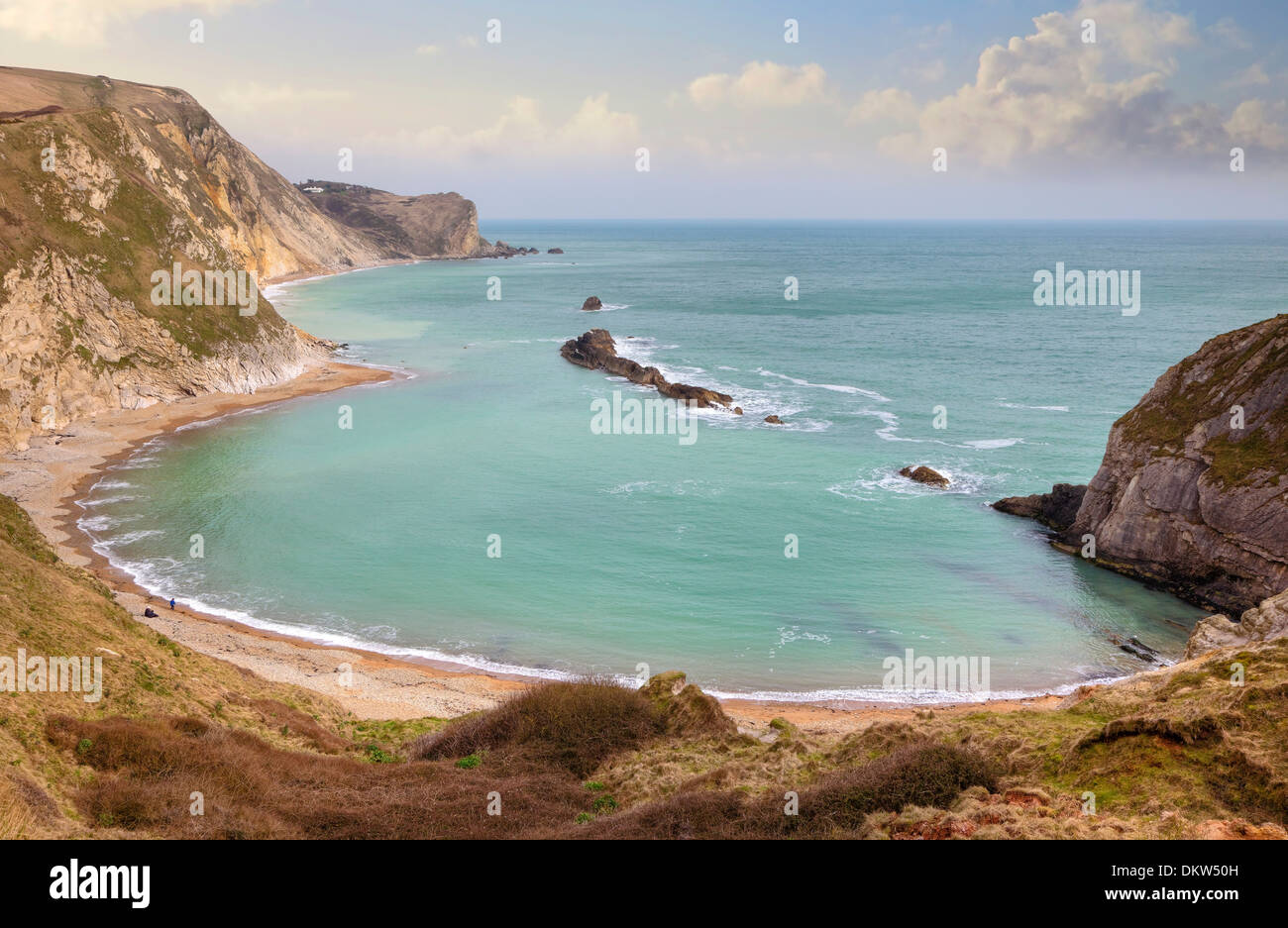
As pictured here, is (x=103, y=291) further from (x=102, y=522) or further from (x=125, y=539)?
(x=125, y=539)

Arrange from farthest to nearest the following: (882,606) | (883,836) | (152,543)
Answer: (152,543)
(882,606)
(883,836)

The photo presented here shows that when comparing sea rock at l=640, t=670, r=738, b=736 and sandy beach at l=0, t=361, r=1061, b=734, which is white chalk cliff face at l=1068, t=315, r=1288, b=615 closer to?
sandy beach at l=0, t=361, r=1061, b=734

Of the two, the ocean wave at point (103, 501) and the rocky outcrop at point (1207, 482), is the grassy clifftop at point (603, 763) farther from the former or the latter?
the ocean wave at point (103, 501)

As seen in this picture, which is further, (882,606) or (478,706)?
(882,606)

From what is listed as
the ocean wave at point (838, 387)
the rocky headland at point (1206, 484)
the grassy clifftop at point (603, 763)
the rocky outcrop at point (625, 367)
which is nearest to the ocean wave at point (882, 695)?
the grassy clifftop at point (603, 763)

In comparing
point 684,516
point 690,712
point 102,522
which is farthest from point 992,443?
point 102,522

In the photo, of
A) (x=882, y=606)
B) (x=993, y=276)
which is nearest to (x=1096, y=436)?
(x=882, y=606)
